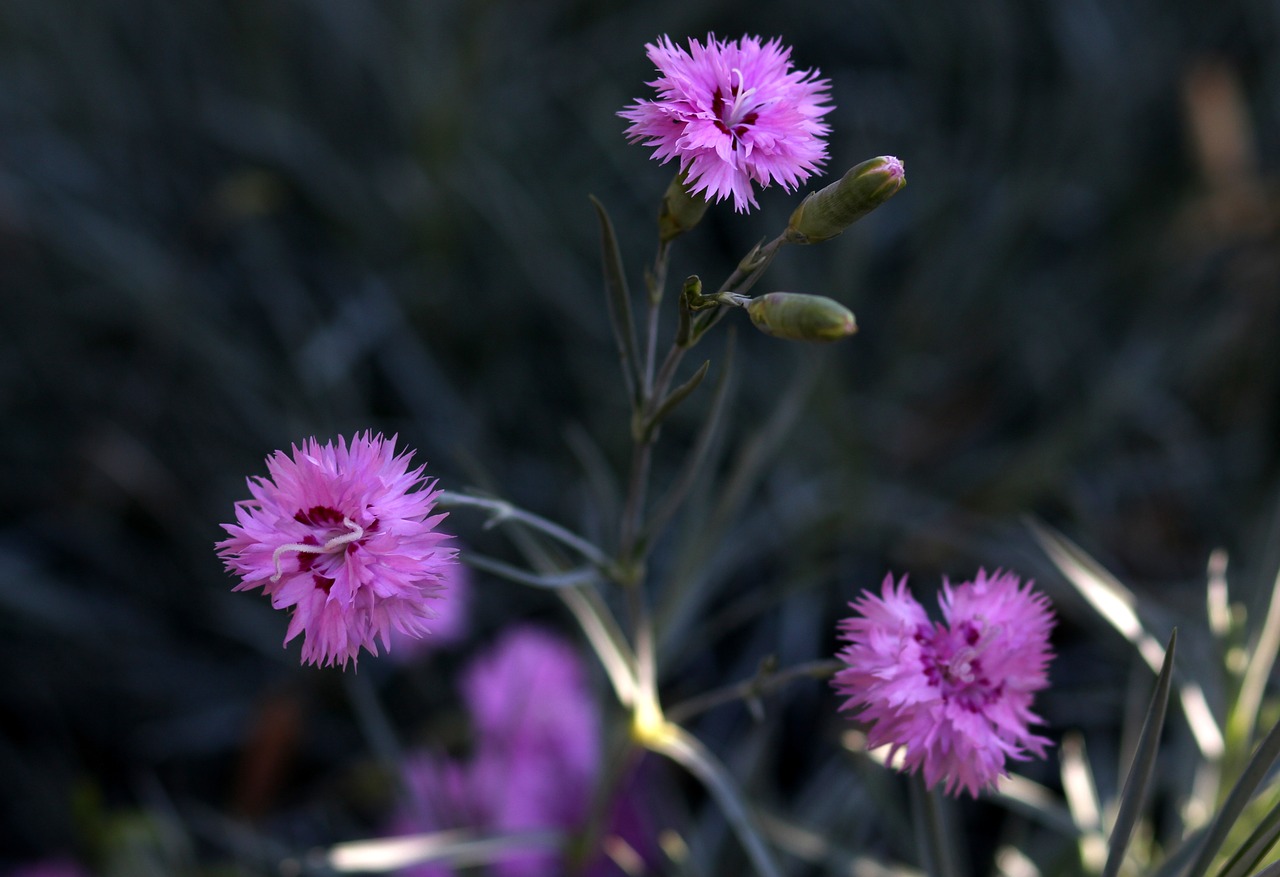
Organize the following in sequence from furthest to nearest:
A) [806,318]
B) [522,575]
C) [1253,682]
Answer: [1253,682]
[522,575]
[806,318]

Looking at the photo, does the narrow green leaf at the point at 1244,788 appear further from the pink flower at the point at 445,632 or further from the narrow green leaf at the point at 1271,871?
the pink flower at the point at 445,632

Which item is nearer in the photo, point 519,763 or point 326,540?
point 326,540

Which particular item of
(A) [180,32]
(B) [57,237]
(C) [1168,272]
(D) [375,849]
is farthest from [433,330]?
(C) [1168,272]

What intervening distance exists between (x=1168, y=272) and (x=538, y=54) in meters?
1.03

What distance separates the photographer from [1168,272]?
1.37 metres

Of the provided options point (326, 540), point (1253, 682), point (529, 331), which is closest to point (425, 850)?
point (326, 540)

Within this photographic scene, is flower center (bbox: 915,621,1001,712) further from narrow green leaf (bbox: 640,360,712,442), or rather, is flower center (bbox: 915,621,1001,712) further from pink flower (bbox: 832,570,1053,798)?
narrow green leaf (bbox: 640,360,712,442)

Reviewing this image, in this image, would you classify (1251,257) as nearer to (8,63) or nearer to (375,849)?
(375,849)

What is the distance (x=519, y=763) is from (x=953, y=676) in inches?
22.0

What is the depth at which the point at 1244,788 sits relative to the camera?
43 cm

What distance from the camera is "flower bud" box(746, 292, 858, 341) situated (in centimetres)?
39

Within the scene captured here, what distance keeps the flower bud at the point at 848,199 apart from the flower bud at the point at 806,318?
0.04 m

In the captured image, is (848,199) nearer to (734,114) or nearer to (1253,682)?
(734,114)

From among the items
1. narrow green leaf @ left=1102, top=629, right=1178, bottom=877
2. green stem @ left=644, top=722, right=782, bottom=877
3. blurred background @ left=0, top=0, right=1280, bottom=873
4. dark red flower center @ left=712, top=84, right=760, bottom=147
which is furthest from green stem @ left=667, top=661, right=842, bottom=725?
blurred background @ left=0, top=0, right=1280, bottom=873
